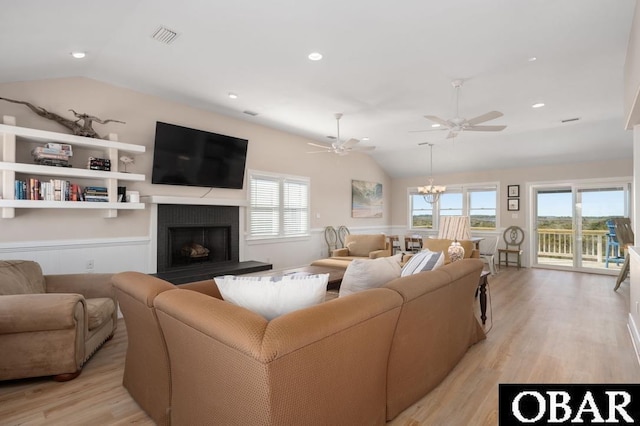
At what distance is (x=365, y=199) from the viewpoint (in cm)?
852

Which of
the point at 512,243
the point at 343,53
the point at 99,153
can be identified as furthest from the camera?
the point at 512,243

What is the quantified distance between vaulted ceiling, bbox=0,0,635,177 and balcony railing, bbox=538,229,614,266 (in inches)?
114

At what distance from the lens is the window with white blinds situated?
19.0ft

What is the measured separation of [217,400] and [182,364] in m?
0.33

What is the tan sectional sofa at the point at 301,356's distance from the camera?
3.87ft

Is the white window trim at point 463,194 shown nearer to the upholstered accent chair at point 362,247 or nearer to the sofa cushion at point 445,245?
the upholstered accent chair at point 362,247

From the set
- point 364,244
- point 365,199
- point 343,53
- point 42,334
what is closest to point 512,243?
point 365,199

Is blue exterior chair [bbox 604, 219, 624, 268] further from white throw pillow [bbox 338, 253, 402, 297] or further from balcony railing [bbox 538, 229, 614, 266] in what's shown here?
white throw pillow [bbox 338, 253, 402, 297]

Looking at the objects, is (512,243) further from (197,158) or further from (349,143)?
(197,158)

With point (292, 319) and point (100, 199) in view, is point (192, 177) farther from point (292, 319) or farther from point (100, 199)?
point (292, 319)

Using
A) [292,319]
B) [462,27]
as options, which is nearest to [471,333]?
[292,319]

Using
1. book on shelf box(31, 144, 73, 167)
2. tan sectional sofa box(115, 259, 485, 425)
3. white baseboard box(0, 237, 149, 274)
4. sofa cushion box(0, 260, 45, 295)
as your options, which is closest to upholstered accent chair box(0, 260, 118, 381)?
sofa cushion box(0, 260, 45, 295)

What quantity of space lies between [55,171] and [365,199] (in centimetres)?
644

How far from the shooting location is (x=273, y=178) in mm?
6133
